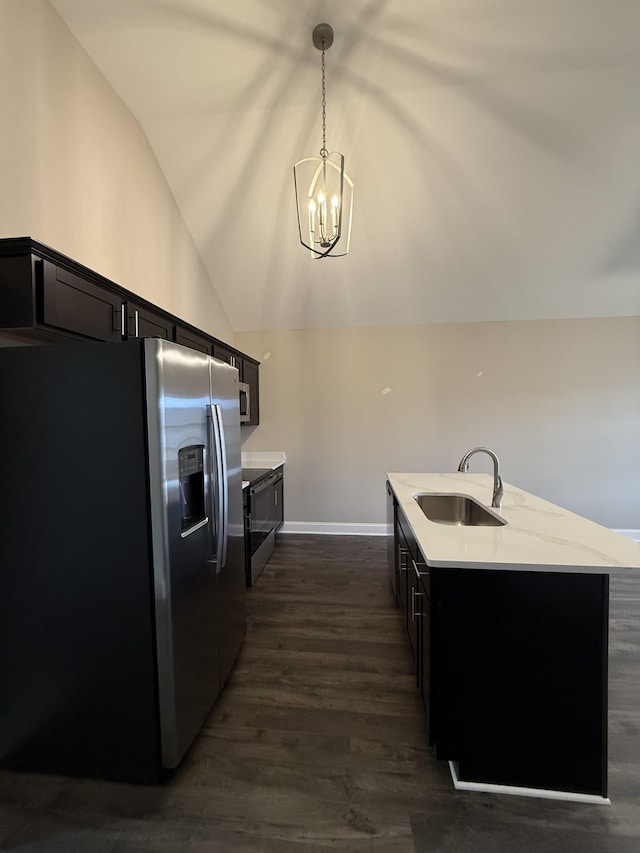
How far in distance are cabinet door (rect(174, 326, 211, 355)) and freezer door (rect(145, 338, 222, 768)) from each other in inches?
46.4

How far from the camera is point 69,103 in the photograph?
2156mm

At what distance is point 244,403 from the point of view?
3.99 m

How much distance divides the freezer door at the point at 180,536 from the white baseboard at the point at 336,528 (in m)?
3.01

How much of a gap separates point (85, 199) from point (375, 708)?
3.34 m

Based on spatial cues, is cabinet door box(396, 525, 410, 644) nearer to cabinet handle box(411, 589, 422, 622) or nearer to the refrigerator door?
cabinet handle box(411, 589, 422, 622)

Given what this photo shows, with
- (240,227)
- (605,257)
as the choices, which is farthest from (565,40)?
(240,227)

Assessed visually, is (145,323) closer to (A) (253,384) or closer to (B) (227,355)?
(B) (227,355)

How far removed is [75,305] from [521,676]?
246 centimetres

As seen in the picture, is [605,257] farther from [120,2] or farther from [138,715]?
[138,715]

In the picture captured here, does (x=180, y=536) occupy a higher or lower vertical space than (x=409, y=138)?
lower

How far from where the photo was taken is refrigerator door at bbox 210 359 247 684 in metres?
1.76

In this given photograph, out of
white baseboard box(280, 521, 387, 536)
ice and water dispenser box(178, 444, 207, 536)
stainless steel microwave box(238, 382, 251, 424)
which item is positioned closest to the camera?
ice and water dispenser box(178, 444, 207, 536)

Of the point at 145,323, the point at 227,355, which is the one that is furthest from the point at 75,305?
the point at 227,355

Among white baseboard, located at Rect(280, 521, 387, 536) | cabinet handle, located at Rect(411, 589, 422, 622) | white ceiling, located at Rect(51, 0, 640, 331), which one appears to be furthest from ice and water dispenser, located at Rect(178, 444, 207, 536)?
white baseboard, located at Rect(280, 521, 387, 536)
